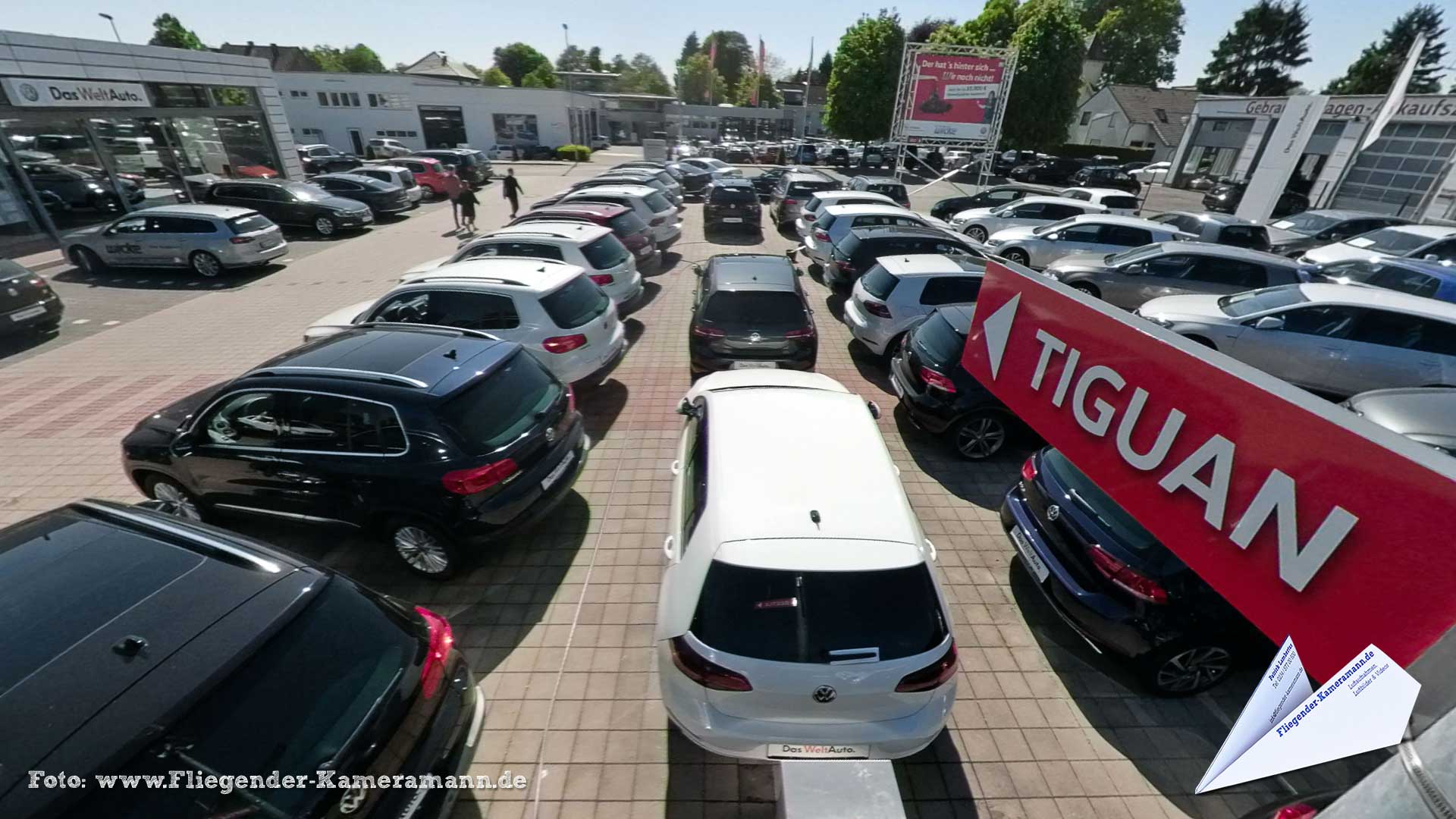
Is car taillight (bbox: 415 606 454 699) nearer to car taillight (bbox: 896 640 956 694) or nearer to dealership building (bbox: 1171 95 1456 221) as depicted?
car taillight (bbox: 896 640 956 694)

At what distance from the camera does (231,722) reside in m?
2.22

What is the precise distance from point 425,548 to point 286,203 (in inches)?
721

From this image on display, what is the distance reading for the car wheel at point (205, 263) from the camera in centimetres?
1312

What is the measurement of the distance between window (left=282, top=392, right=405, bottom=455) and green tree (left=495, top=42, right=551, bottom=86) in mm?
104281

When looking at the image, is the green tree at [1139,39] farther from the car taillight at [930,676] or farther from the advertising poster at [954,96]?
the car taillight at [930,676]

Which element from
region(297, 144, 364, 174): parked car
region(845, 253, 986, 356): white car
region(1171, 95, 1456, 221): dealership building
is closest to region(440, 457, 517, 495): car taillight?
region(845, 253, 986, 356): white car

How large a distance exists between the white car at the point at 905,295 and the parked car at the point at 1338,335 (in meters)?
3.01

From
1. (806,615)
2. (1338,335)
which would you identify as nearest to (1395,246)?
(1338,335)

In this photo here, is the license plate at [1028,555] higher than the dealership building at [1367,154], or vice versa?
the dealership building at [1367,154]

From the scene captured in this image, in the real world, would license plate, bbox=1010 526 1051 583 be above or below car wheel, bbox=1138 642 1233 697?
above

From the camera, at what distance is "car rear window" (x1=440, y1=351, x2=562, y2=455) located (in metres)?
4.48

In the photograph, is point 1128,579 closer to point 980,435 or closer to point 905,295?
point 980,435

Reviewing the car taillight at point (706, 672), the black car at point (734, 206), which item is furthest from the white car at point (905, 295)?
the black car at point (734, 206)

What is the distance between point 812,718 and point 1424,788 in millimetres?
2343
